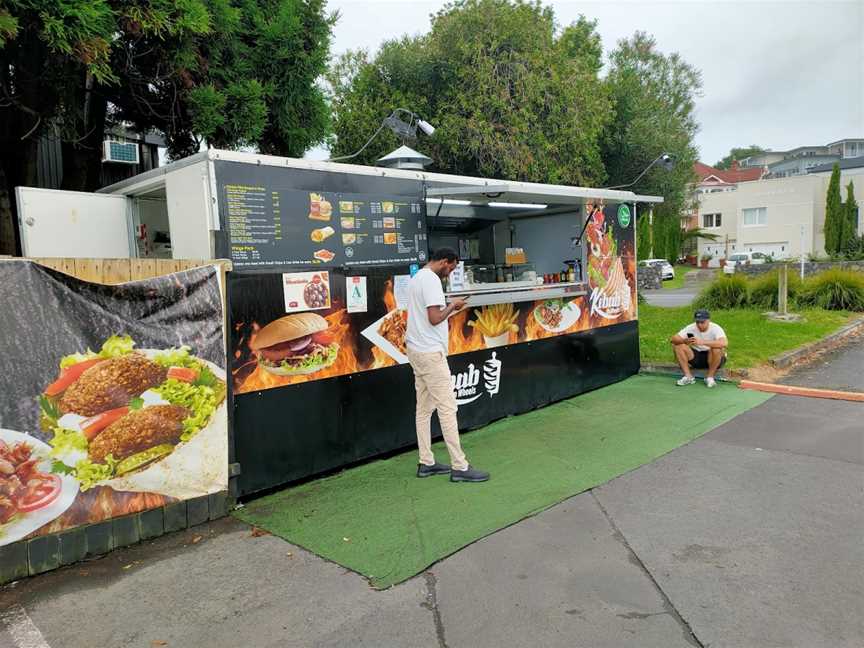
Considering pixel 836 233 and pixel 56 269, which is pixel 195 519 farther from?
pixel 836 233

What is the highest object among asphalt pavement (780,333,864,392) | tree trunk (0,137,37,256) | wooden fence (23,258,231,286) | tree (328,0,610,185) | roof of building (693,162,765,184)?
roof of building (693,162,765,184)

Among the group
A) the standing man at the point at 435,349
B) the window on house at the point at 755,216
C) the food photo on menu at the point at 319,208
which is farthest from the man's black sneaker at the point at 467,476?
the window on house at the point at 755,216

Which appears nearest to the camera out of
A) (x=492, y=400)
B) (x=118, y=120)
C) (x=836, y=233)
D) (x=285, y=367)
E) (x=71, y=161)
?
(x=285, y=367)

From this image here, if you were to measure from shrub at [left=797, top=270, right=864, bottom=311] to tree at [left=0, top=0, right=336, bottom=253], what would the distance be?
12713 mm

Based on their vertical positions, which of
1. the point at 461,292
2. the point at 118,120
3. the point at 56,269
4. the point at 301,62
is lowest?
the point at 461,292

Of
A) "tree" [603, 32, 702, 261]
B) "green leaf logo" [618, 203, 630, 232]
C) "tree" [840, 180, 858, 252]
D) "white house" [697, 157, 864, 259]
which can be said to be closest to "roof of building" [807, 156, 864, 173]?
"white house" [697, 157, 864, 259]

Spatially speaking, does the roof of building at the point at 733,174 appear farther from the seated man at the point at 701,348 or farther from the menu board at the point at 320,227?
the menu board at the point at 320,227

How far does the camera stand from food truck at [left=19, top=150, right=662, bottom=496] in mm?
4559

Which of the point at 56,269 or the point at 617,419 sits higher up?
the point at 56,269

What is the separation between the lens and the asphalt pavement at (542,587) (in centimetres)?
294

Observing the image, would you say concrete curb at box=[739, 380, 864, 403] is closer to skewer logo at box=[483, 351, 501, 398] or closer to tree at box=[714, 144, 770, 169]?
skewer logo at box=[483, 351, 501, 398]

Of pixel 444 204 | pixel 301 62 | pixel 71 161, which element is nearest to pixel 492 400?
pixel 444 204

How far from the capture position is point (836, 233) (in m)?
32.7

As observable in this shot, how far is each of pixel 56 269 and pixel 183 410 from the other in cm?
120
